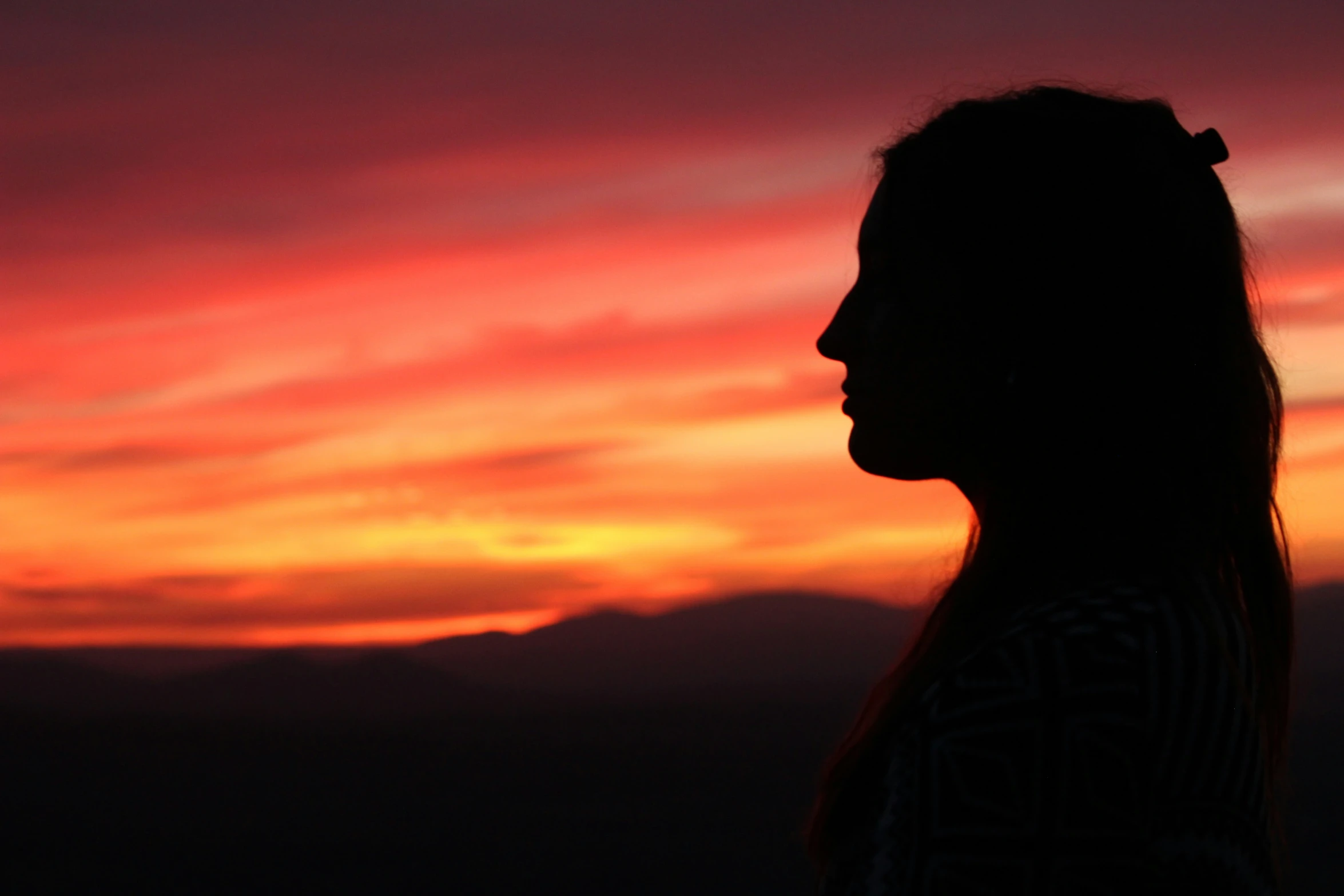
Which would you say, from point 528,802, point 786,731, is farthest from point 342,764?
point 786,731

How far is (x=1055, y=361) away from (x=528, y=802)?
2525 cm

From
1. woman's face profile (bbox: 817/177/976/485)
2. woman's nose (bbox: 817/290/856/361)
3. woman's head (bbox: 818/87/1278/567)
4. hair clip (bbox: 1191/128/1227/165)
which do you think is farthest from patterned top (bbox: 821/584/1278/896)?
hair clip (bbox: 1191/128/1227/165)

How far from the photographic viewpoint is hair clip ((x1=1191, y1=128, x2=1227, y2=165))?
7.57 ft

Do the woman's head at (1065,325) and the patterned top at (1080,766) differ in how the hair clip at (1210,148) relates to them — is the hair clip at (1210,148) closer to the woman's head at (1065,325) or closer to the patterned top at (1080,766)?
the woman's head at (1065,325)

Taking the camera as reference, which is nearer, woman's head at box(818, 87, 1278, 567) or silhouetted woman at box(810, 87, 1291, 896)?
silhouetted woman at box(810, 87, 1291, 896)

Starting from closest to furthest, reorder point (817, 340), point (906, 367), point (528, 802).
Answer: point (906, 367)
point (817, 340)
point (528, 802)

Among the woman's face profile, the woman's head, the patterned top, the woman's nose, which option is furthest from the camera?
the woman's nose

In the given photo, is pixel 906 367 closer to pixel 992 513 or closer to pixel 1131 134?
pixel 992 513

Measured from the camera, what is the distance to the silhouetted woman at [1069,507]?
1.72m

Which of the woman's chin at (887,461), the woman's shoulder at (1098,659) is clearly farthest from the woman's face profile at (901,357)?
the woman's shoulder at (1098,659)

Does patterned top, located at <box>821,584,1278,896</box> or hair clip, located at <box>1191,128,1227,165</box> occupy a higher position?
hair clip, located at <box>1191,128,1227,165</box>

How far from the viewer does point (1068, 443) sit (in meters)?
2.13

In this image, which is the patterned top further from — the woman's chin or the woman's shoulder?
the woman's chin

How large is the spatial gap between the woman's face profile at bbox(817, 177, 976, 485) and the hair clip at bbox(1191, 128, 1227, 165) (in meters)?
0.49
